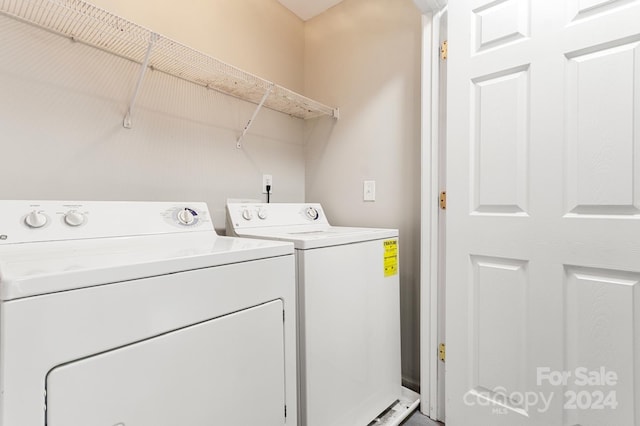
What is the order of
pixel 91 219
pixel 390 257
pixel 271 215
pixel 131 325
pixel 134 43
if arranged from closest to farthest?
pixel 131 325, pixel 91 219, pixel 134 43, pixel 390 257, pixel 271 215

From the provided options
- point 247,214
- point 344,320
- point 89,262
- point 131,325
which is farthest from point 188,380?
point 247,214

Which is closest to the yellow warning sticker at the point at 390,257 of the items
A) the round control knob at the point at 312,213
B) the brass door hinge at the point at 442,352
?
the brass door hinge at the point at 442,352

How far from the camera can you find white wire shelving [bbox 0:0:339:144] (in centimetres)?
113

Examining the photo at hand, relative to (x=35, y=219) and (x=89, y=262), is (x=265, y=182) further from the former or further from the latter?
(x=89, y=262)

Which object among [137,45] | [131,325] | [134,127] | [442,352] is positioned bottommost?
[442,352]

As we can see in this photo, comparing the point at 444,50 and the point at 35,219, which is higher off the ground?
the point at 444,50

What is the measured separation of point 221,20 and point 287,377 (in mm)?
1872

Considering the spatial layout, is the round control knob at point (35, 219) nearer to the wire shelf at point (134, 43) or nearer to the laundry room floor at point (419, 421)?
the wire shelf at point (134, 43)

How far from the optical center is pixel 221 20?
178cm

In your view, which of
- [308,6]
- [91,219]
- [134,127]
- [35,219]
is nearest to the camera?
[35,219]

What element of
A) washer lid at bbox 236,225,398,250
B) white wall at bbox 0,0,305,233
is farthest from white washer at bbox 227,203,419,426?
white wall at bbox 0,0,305,233

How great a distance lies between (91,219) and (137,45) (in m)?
0.80

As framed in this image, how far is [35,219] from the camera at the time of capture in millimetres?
989

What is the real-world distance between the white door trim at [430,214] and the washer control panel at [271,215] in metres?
0.66
